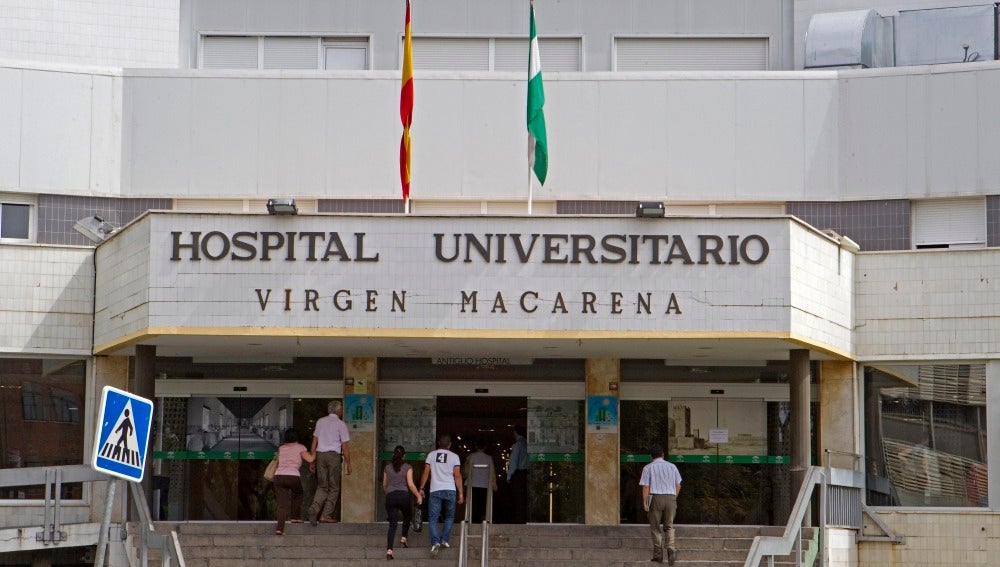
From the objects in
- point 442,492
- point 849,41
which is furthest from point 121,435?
point 849,41

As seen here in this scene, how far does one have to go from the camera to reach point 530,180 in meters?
20.3

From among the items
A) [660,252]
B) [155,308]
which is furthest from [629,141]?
[155,308]

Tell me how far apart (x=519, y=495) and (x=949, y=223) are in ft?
23.7

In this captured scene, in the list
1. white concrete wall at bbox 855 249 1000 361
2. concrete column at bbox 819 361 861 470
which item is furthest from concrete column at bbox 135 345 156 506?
white concrete wall at bbox 855 249 1000 361

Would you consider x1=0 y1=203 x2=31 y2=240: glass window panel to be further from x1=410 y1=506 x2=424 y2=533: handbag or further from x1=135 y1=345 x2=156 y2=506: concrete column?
x1=410 y1=506 x2=424 y2=533: handbag

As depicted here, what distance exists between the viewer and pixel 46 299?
68.4 ft

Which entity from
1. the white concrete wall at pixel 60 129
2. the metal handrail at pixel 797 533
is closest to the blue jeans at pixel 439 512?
the metal handrail at pixel 797 533

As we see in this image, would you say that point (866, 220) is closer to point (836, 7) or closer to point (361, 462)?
point (836, 7)

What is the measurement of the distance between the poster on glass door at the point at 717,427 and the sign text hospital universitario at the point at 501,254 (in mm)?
3687

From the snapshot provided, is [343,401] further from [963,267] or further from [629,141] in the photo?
[963,267]

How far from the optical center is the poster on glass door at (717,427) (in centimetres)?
2170

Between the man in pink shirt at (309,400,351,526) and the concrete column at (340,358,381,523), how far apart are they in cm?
145

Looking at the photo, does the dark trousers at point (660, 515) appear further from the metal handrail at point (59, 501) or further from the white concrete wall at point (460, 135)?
the metal handrail at point (59, 501)

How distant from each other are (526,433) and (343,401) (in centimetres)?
271
